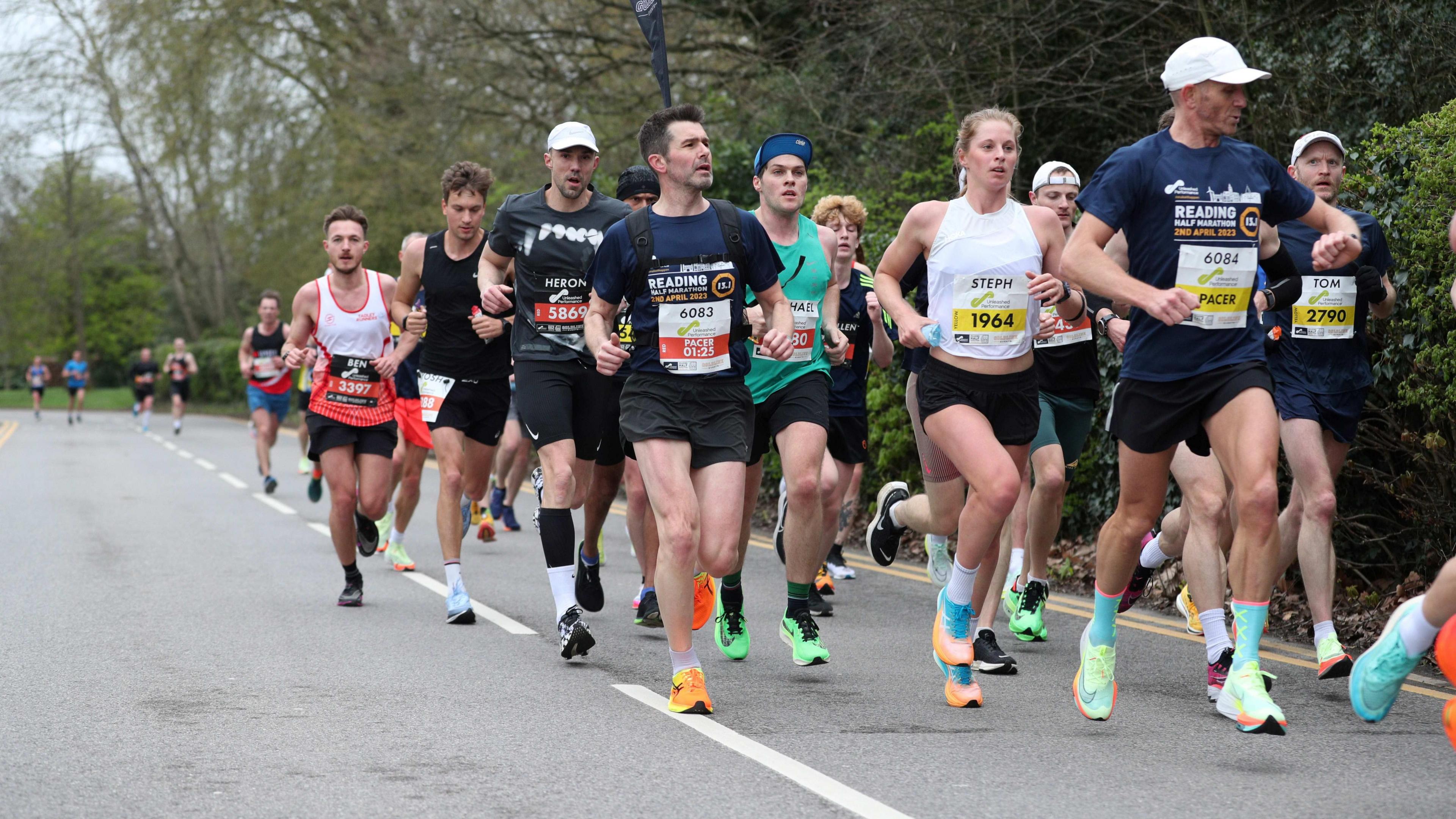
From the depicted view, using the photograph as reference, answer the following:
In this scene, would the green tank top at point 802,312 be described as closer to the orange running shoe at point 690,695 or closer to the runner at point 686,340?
the runner at point 686,340

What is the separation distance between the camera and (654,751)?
513 centimetres

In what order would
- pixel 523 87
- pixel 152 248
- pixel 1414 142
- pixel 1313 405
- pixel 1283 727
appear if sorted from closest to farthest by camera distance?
1. pixel 1283 727
2. pixel 1313 405
3. pixel 1414 142
4. pixel 523 87
5. pixel 152 248

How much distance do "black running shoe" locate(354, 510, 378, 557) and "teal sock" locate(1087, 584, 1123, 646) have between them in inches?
192

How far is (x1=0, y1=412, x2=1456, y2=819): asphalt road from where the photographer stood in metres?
4.54

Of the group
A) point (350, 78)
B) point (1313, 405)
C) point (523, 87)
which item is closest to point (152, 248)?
point (350, 78)

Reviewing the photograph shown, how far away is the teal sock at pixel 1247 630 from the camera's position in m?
5.15

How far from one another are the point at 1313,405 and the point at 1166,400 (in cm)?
155

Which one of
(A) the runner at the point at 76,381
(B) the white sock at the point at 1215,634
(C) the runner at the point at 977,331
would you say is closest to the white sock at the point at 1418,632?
(B) the white sock at the point at 1215,634

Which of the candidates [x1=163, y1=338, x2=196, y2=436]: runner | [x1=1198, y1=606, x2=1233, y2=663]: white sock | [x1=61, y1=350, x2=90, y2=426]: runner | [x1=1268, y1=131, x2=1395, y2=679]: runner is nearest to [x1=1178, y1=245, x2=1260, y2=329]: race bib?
[x1=1198, y1=606, x2=1233, y2=663]: white sock

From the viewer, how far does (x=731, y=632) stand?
694 cm

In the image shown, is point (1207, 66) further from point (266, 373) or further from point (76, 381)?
point (76, 381)

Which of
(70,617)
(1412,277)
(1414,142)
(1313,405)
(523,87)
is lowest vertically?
(70,617)

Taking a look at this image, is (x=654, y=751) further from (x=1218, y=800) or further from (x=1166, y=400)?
(x=1166, y=400)

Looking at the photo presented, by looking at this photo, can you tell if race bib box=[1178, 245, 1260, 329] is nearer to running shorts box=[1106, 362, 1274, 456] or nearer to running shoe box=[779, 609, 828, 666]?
running shorts box=[1106, 362, 1274, 456]
